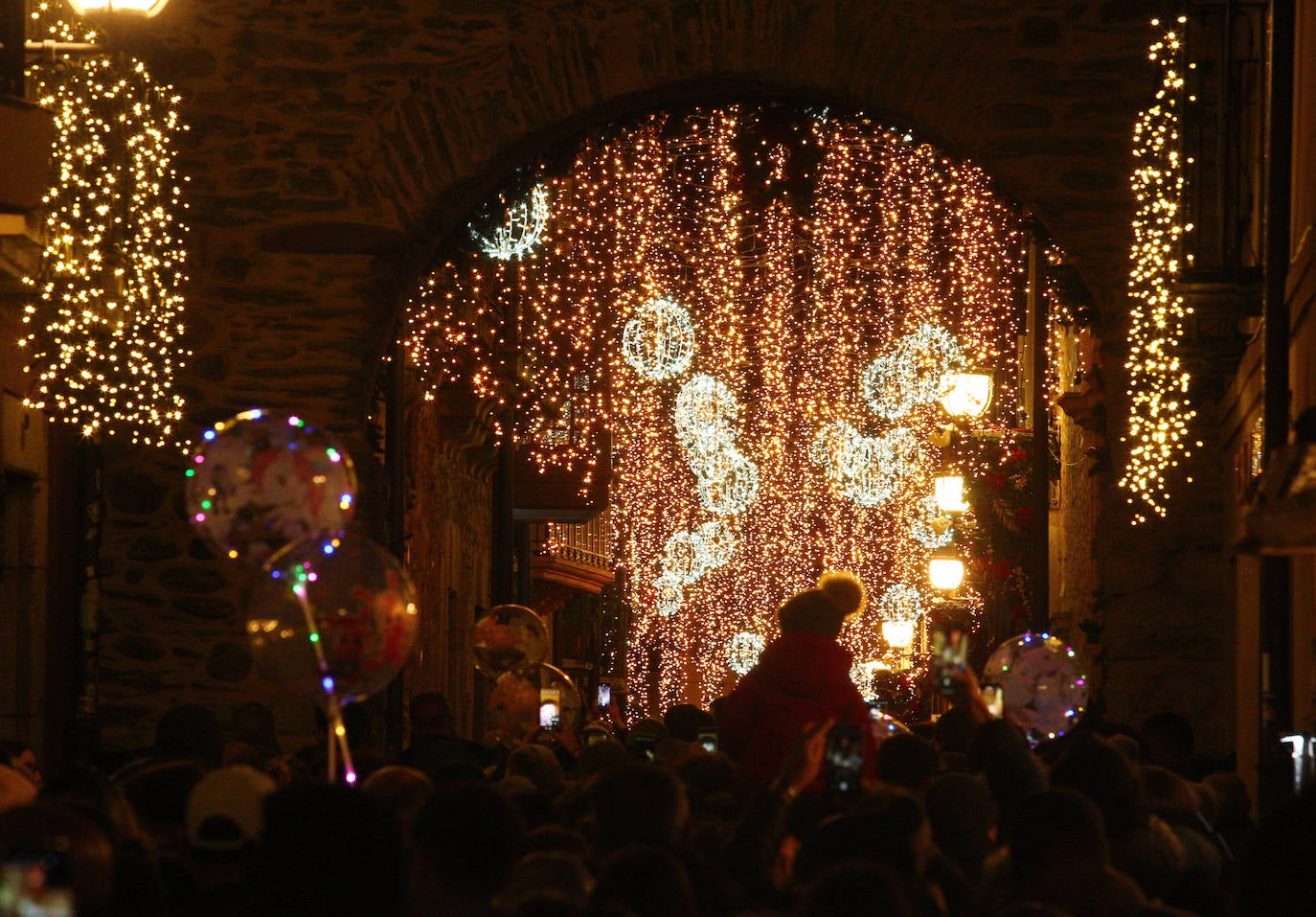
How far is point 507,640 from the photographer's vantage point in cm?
1702

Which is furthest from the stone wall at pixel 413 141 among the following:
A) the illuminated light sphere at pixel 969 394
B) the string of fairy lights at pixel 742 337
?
the illuminated light sphere at pixel 969 394

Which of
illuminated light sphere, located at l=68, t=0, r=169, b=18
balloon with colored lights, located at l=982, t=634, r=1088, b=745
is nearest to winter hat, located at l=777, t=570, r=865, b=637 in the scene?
balloon with colored lights, located at l=982, t=634, r=1088, b=745

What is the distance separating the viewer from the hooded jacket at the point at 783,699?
9250mm

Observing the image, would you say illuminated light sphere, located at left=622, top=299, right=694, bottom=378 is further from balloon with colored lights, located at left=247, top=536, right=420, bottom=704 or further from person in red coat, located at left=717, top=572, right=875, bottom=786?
balloon with colored lights, located at left=247, top=536, right=420, bottom=704

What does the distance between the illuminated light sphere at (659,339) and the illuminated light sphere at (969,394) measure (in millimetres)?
4547

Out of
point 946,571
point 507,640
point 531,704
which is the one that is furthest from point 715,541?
point 531,704

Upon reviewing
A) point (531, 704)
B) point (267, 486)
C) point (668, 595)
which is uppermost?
point (267, 486)

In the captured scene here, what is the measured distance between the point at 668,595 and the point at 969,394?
2363 cm

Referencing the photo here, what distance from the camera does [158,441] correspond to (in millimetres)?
15000

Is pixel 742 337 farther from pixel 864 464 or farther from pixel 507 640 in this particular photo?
pixel 507 640

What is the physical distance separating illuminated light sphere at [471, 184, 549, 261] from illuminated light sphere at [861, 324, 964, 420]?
7018 mm

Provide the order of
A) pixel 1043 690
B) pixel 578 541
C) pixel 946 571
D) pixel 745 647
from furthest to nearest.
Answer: pixel 745 647
pixel 578 541
pixel 946 571
pixel 1043 690

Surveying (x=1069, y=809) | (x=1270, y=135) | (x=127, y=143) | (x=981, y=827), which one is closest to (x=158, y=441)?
(x=127, y=143)

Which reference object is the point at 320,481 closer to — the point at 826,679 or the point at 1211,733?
the point at 826,679
